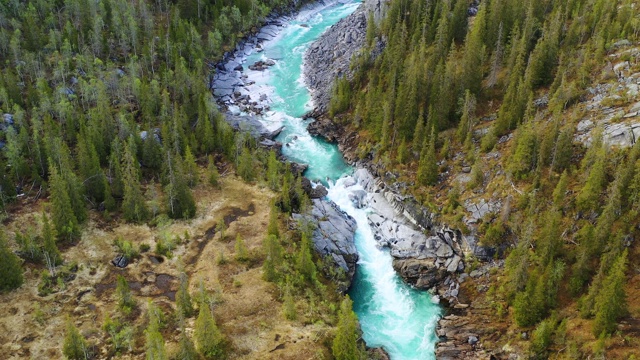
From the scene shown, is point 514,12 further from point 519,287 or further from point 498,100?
point 519,287

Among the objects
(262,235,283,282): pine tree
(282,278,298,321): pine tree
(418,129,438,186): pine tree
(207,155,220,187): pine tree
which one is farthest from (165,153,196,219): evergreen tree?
(418,129,438,186): pine tree

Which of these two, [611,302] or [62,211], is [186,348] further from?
[611,302]

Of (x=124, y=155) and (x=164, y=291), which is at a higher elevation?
(x=124, y=155)

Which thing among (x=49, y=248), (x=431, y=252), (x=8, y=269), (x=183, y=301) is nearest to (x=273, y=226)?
(x=183, y=301)

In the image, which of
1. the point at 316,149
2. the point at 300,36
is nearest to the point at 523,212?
the point at 316,149

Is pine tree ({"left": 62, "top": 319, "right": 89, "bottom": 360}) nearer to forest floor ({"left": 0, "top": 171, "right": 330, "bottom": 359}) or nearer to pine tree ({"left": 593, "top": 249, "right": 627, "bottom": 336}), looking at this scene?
forest floor ({"left": 0, "top": 171, "right": 330, "bottom": 359})

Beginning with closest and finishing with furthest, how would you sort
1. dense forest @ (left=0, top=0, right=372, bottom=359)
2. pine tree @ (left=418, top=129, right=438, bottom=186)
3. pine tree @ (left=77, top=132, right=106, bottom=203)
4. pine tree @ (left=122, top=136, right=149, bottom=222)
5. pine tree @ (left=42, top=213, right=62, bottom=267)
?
dense forest @ (left=0, top=0, right=372, bottom=359) → pine tree @ (left=42, top=213, right=62, bottom=267) → pine tree @ (left=122, top=136, right=149, bottom=222) → pine tree @ (left=77, top=132, right=106, bottom=203) → pine tree @ (left=418, top=129, right=438, bottom=186)

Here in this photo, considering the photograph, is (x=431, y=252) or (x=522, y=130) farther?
(x=522, y=130)
